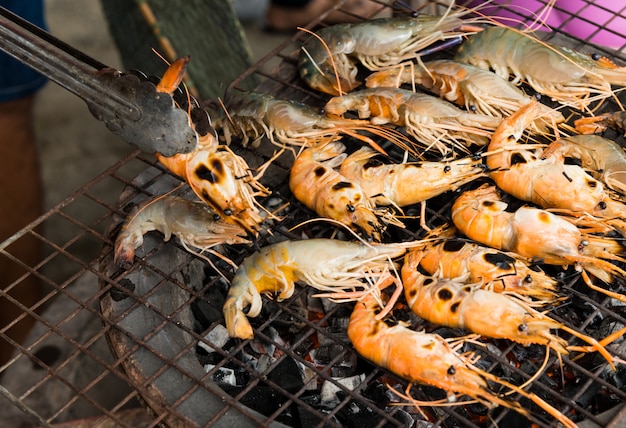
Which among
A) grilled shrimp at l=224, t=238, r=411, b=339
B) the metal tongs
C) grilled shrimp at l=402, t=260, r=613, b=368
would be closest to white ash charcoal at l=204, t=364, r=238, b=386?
grilled shrimp at l=224, t=238, r=411, b=339

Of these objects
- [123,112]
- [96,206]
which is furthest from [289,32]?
[123,112]

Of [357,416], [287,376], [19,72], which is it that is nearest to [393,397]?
[357,416]

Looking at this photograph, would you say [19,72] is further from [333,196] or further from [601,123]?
[601,123]

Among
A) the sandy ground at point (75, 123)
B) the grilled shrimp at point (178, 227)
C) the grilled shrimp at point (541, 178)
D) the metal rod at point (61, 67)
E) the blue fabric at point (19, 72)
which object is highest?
the metal rod at point (61, 67)

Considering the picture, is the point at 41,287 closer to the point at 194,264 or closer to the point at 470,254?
the point at 194,264

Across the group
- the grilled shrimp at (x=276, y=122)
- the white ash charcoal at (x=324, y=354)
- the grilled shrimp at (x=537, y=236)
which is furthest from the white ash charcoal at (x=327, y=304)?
the grilled shrimp at (x=276, y=122)

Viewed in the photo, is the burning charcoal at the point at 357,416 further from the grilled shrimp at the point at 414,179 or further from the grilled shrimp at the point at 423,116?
the grilled shrimp at the point at 423,116

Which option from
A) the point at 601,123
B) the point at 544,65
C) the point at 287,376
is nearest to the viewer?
the point at 287,376

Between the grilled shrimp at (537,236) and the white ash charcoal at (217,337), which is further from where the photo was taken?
the white ash charcoal at (217,337)
